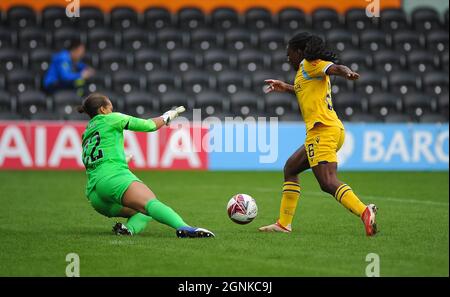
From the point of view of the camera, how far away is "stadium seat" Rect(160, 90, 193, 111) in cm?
1841

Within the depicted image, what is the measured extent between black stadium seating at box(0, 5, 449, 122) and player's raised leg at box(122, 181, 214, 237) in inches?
385

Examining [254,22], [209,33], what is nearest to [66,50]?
[209,33]

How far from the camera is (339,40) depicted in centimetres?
2031

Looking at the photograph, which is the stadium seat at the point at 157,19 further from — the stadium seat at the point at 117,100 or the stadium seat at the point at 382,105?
the stadium seat at the point at 382,105

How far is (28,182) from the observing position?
14.8 meters

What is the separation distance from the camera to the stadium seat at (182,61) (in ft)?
64.4

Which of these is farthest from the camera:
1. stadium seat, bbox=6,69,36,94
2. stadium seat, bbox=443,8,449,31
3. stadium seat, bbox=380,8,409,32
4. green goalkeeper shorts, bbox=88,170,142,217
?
stadium seat, bbox=443,8,449,31

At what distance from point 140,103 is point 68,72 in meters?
1.63

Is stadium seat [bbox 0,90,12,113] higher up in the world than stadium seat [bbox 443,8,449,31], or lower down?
lower down

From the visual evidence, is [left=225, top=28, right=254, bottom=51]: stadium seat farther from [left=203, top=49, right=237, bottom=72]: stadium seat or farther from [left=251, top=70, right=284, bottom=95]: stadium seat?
[left=251, top=70, right=284, bottom=95]: stadium seat

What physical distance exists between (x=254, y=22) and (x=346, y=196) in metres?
13.4

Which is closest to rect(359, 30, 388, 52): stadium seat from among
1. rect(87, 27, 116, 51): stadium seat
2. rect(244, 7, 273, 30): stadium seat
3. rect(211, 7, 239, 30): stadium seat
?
rect(244, 7, 273, 30): stadium seat

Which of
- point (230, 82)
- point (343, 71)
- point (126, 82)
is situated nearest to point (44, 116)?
point (126, 82)
